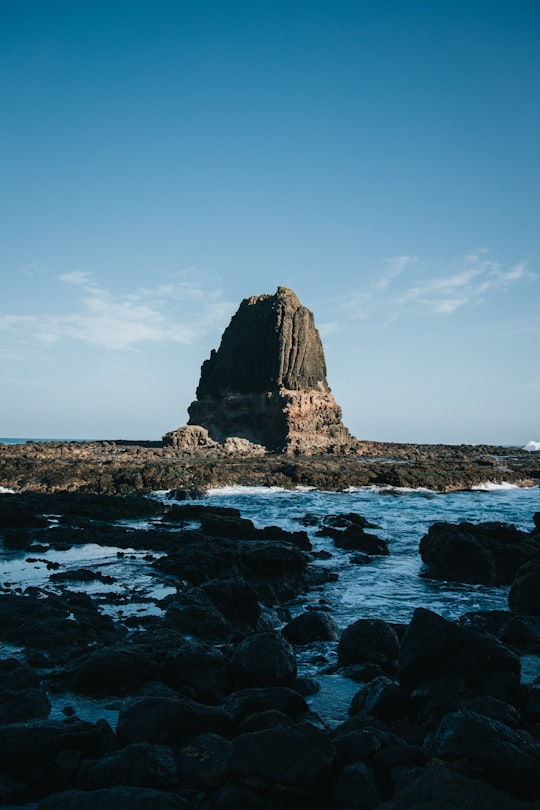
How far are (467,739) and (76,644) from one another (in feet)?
18.0

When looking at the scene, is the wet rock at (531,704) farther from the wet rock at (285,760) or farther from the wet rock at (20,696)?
the wet rock at (20,696)

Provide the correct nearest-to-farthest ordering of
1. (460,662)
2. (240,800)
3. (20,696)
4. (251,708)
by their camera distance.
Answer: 1. (240,800)
2. (20,696)
3. (251,708)
4. (460,662)

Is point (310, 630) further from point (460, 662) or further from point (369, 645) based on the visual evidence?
point (460, 662)

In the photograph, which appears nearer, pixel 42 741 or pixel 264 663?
pixel 42 741

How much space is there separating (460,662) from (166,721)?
3.48 m

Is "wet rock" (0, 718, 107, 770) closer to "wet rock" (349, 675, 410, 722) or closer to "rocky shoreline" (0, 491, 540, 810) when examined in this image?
"rocky shoreline" (0, 491, 540, 810)

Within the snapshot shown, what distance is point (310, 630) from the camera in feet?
28.9

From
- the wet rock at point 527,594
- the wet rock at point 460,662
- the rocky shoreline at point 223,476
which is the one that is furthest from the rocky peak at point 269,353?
the wet rock at point 460,662

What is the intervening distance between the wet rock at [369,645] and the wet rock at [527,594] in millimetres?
3592

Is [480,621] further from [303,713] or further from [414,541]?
[414,541]

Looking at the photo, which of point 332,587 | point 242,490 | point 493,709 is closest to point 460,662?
point 493,709

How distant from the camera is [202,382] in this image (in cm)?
9225

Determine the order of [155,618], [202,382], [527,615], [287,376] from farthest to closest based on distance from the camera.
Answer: [202,382] → [287,376] → [527,615] → [155,618]

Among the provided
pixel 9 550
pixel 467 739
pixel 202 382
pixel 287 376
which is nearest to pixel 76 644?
pixel 467 739
